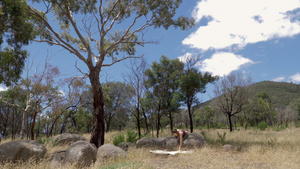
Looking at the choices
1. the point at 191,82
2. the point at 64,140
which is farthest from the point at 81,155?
the point at 191,82

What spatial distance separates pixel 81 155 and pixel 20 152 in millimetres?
2144

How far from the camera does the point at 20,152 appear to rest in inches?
272

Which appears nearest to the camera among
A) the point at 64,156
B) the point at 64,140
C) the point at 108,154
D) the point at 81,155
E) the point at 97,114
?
the point at 81,155

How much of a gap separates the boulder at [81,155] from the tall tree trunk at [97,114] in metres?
2.98

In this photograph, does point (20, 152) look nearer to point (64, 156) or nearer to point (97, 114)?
point (64, 156)

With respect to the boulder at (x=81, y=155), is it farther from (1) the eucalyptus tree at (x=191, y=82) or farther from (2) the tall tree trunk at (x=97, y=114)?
(1) the eucalyptus tree at (x=191, y=82)

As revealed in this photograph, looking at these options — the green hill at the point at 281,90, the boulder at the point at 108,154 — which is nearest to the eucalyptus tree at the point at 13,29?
the boulder at the point at 108,154

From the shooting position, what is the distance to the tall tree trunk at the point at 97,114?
34.4ft

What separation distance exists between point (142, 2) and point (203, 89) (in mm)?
10334

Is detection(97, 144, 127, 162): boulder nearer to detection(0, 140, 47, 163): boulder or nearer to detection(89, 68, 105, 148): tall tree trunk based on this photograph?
detection(0, 140, 47, 163): boulder

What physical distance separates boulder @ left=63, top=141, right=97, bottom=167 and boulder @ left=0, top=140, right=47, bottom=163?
1.05 meters

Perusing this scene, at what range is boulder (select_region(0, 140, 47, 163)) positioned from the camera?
6668 mm

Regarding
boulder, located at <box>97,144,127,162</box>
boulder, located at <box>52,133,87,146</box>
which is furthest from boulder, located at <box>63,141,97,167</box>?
boulder, located at <box>52,133,87,146</box>

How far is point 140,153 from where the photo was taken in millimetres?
8250
